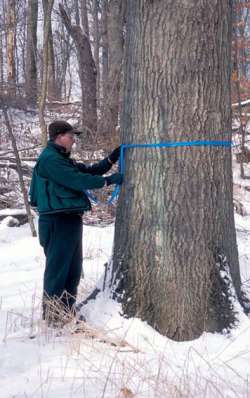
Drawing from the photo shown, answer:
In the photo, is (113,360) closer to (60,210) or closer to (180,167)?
(60,210)

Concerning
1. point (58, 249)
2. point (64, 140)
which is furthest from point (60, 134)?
point (58, 249)

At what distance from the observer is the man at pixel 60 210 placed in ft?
13.0

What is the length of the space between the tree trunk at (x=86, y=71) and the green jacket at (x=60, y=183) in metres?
7.35

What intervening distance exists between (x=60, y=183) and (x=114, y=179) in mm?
402

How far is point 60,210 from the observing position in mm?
4027

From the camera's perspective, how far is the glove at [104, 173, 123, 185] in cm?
402

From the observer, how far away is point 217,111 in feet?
12.5

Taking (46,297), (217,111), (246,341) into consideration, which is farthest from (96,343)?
(217,111)

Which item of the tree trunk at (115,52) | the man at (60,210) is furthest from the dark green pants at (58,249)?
the tree trunk at (115,52)

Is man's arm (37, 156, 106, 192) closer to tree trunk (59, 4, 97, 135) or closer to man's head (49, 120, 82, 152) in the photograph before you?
man's head (49, 120, 82, 152)

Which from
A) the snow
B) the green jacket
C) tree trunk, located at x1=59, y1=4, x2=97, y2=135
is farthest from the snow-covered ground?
tree trunk, located at x1=59, y1=4, x2=97, y2=135

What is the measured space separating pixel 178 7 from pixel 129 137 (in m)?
0.96

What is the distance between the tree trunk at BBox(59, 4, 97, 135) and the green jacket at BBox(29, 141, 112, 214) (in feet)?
24.1

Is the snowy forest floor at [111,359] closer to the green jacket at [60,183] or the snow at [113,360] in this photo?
the snow at [113,360]
